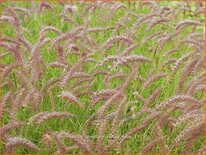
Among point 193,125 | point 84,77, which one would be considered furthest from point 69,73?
point 193,125

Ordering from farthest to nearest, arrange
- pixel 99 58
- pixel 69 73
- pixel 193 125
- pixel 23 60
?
pixel 99 58 → pixel 23 60 → pixel 69 73 → pixel 193 125

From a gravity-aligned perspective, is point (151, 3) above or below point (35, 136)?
above

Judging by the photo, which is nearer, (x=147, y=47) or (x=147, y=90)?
(x=147, y=90)

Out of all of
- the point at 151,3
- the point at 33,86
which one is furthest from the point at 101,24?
the point at 33,86

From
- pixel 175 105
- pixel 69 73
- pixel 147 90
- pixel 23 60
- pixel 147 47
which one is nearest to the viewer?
→ pixel 175 105

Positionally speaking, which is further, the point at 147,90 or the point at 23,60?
the point at 147,90

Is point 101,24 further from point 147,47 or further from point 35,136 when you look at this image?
point 35,136

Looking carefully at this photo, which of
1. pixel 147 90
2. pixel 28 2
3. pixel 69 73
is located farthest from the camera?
pixel 28 2

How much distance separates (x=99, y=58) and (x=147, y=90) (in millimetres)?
410

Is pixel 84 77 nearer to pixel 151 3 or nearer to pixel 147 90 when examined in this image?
pixel 147 90

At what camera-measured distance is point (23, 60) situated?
9.29 ft

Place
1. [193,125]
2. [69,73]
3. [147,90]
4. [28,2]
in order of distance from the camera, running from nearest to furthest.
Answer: [193,125] → [69,73] → [147,90] → [28,2]

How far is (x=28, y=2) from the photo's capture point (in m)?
5.00

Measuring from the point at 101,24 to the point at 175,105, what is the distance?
197cm
